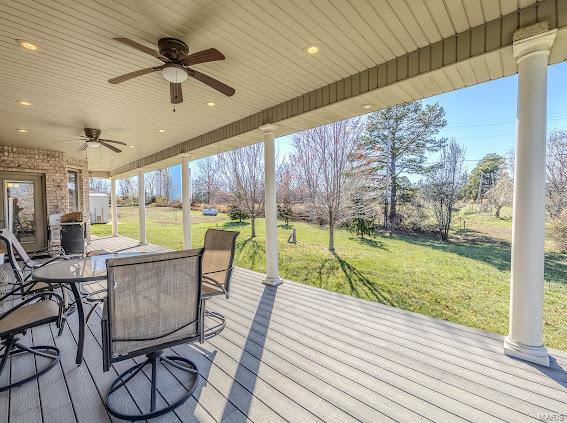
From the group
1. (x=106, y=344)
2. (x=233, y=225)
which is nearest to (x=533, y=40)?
(x=106, y=344)

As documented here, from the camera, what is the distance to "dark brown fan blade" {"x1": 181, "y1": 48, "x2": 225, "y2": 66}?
221cm

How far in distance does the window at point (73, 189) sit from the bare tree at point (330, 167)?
7093 millimetres

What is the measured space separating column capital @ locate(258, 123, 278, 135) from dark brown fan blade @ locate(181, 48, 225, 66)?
6.68ft

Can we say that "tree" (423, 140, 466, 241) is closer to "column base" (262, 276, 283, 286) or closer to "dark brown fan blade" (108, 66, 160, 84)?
"column base" (262, 276, 283, 286)

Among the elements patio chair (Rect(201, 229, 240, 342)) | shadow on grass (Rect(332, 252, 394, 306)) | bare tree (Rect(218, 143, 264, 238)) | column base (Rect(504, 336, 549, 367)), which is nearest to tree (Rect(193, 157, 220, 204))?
bare tree (Rect(218, 143, 264, 238))

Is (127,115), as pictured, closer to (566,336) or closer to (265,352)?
(265,352)

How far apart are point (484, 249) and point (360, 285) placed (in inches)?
162

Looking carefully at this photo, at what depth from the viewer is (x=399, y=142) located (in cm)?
948

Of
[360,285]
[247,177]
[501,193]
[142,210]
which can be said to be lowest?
[360,285]

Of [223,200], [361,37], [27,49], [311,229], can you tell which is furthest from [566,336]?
[223,200]

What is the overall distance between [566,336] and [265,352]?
396cm

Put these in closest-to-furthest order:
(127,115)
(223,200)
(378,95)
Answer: (378,95), (127,115), (223,200)

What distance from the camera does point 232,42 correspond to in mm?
2551

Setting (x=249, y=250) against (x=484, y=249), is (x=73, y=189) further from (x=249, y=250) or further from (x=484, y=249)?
(x=484, y=249)
